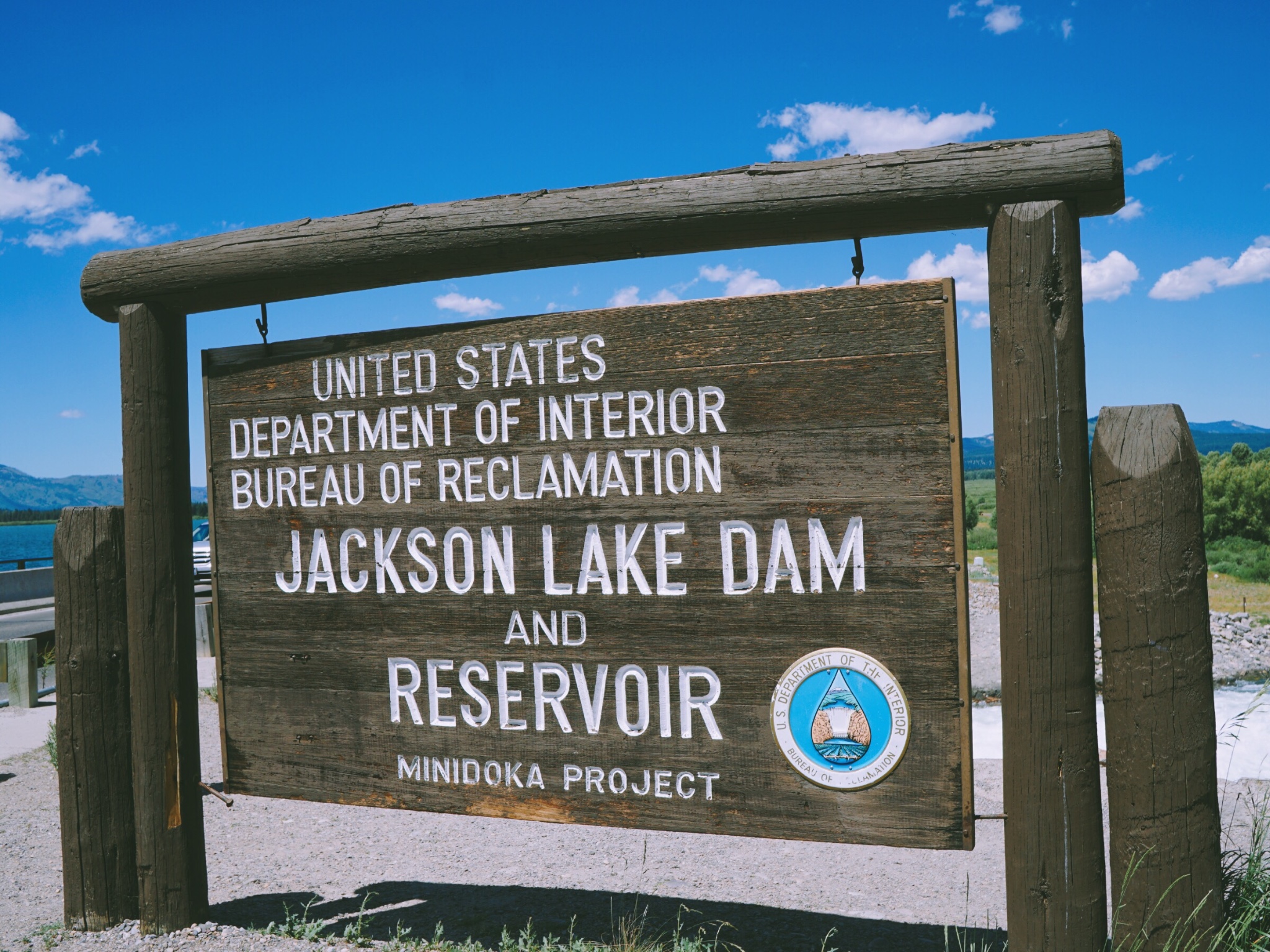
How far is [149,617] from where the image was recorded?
3.46 m

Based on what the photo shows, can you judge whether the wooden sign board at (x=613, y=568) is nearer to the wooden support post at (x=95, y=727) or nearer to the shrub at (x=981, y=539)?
the wooden support post at (x=95, y=727)

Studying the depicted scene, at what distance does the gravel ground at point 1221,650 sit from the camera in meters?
12.7

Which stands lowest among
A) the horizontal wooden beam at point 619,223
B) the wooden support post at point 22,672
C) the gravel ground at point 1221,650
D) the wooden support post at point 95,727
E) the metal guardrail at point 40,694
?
the gravel ground at point 1221,650

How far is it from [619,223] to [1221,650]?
53.9 feet

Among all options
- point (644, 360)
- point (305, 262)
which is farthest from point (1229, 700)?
point (305, 262)

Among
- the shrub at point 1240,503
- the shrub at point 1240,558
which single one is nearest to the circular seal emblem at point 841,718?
the shrub at point 1240,558

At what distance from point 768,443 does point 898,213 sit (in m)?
0.79

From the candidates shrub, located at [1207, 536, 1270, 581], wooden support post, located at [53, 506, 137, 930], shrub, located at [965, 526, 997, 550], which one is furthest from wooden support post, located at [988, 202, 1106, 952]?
shrub, located at [965, 526, 997, 550]

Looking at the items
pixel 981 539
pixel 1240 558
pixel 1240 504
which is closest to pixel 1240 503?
pixel 1240 504

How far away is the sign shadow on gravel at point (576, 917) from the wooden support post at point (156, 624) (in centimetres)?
40

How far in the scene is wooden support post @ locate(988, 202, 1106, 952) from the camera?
252cm

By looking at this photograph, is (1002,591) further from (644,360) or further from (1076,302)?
(644,360)

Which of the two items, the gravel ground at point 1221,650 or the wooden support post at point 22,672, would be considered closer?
the wooden support post at point 22,672

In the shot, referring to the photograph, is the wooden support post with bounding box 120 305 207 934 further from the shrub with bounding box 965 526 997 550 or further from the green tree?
the shrub with bounding box 965 526 997 550
